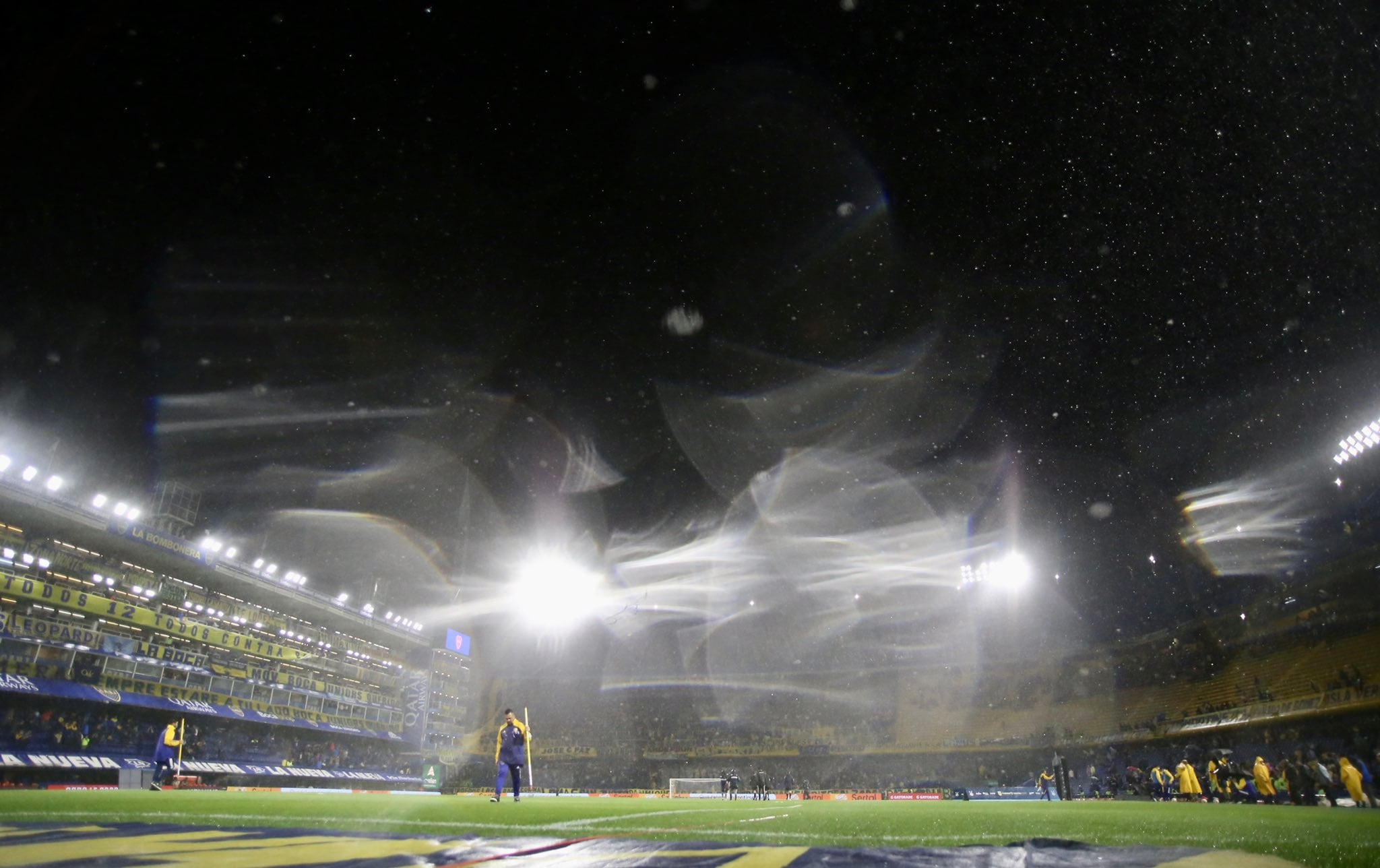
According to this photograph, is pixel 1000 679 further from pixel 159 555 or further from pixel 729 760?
pixel 159 555

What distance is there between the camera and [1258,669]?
99.9ft

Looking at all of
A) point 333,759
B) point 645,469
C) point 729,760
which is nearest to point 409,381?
point 645,469

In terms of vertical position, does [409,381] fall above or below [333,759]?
above

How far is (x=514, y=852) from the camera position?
4.54 meters

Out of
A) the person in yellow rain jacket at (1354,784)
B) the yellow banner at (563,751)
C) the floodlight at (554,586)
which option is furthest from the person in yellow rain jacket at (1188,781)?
the yellow banner at (563,751)

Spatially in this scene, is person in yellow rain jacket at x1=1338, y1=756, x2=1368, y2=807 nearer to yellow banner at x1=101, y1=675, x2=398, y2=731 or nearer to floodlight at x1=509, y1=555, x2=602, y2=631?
floodlight at x1=509, y1=555, x2=602, y2=631

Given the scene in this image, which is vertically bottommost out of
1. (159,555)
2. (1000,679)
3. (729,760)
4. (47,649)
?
(729,760)

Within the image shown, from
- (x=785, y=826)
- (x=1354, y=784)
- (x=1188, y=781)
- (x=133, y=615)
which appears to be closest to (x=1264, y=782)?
(x=1354, y=784)

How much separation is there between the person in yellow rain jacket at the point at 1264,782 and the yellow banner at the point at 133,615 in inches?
1678

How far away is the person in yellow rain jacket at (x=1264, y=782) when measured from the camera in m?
20.3

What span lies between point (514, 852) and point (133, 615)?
3639 cm

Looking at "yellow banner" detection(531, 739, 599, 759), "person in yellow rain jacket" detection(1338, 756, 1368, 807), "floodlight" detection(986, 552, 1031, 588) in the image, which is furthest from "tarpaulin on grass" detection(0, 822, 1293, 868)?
Answer: "yellow banner" detection(531, 739, 599, 759)

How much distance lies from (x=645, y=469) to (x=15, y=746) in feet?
78.7

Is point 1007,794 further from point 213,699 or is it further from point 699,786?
point 213,699
